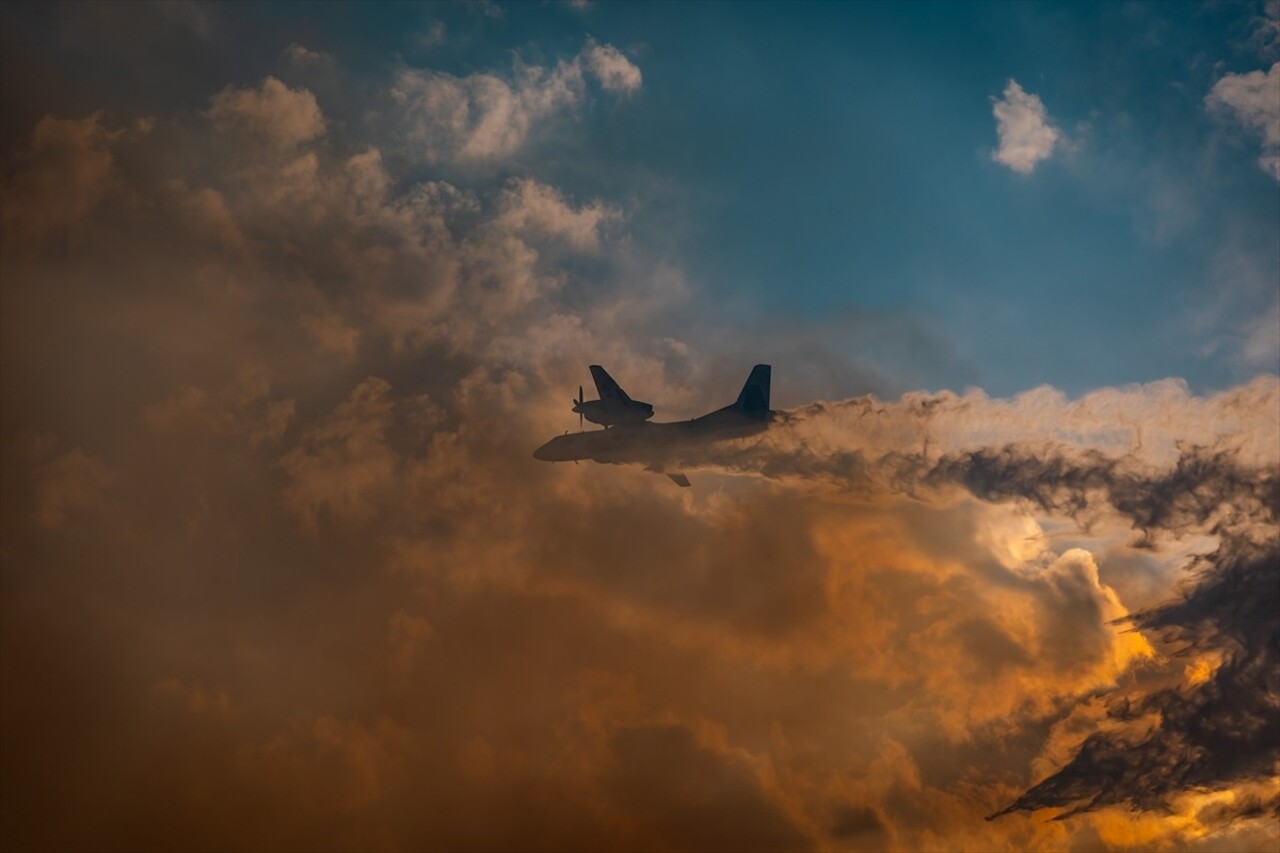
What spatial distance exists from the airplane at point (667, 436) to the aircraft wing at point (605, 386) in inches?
151

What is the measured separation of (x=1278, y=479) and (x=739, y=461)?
139 ft

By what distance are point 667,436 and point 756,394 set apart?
893cm

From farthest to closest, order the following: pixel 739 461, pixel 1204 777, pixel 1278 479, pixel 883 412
→ pixel 739 461
pixel 883 412
pixel 1204 777
pixel 1278 479

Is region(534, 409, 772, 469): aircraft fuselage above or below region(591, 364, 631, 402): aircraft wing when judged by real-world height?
below

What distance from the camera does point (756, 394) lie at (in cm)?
8706

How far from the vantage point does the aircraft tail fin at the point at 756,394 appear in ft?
284

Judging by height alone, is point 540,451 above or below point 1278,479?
above

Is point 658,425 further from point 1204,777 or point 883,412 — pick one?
point 1204,777

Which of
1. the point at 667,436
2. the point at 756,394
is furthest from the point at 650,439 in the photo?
the point at 756,394

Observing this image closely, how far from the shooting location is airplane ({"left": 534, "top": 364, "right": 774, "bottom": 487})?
3381 inches

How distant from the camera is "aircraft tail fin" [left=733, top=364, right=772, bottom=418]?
8644cm

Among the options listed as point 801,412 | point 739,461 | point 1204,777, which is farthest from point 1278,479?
point 739,461

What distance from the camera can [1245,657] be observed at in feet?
249

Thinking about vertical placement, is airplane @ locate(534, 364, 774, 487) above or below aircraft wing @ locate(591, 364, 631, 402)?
below
